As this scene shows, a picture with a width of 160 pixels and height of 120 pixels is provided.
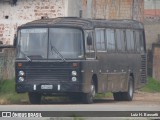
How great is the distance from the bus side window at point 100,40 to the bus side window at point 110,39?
1.29 ft

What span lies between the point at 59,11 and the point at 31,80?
425 inches

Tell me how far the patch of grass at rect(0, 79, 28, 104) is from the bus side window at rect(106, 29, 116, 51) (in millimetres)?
3504

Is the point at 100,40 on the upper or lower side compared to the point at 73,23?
lower

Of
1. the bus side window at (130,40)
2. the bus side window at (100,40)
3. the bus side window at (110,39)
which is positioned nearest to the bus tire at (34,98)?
→ the bus side window at (100,40)

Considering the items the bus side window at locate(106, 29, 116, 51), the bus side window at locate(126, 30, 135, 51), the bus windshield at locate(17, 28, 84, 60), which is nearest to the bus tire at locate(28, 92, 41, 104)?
the bus windshield at locate(17, 28, 84, 60)

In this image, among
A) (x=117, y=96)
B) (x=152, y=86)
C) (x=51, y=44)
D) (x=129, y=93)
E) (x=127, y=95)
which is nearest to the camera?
(x=51, y=44)

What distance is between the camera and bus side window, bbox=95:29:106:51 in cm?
3154

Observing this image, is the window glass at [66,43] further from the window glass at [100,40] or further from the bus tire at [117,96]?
the bus tire at [117,96]

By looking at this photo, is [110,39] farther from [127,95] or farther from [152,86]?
[152,86]

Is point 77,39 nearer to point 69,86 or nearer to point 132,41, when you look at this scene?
point 69,86

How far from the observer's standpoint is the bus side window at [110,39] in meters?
32.5

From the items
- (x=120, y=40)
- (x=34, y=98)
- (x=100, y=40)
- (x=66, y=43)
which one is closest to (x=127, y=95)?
(x=120, y=40)

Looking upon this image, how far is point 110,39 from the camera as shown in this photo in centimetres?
3272

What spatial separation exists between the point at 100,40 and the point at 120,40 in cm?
209
